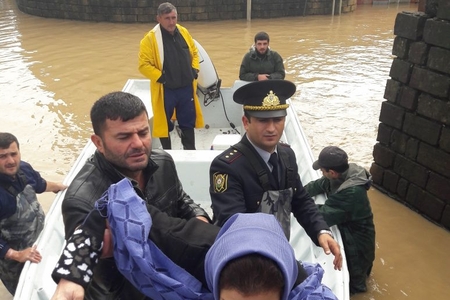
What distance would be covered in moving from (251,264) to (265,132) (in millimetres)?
1149

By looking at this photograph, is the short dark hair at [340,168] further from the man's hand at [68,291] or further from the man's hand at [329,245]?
the man's hand at [68,291]

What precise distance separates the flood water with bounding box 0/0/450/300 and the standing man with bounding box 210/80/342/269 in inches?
68.0

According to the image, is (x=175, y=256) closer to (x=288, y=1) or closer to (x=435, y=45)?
(x=435, y=45)

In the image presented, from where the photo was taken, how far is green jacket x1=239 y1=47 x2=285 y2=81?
5.32 metres

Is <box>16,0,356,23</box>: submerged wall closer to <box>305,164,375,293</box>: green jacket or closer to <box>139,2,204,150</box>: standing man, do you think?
<box>139,2,204,150</box>: standing man

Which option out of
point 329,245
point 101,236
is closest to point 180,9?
point 329,245

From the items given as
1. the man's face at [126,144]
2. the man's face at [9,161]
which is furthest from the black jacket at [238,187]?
the man's face at [9,161]

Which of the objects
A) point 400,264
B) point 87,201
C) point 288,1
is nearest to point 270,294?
point 87,201

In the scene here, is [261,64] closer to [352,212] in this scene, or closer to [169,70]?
[169,70]

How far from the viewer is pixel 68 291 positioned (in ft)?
3.48

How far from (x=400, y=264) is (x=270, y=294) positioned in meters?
3.26

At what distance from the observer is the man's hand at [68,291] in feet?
3.43

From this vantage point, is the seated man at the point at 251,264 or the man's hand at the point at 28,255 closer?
the seated man at the point at 251,264

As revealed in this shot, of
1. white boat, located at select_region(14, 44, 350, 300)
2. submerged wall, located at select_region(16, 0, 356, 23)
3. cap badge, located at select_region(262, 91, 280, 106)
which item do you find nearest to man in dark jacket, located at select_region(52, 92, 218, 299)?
cap badge, located at select_region(262, 91, 280, 106)
